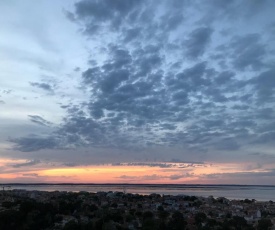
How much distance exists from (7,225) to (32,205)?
19.2 feet

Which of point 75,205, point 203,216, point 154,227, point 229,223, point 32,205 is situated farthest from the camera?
point 75,205

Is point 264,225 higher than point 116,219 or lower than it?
lower

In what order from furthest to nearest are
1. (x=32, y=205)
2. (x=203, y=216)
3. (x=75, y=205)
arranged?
(x=75, y=205)
(x=32, y=205)
(x=203, y=216)

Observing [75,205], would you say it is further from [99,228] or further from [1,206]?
[99,228]

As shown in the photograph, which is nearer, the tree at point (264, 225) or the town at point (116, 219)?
the tree at point (264, 225)

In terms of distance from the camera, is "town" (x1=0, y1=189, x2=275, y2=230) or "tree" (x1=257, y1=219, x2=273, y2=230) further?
"town" (x1=0, y1=189, x2=275, y2=230)

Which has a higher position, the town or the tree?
the town

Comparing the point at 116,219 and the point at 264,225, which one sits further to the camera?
the point at 116,219

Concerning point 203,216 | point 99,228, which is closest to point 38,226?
point 99,228

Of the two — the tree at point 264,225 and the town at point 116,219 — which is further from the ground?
the town at point 116,219

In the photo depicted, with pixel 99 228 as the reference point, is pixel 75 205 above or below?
above

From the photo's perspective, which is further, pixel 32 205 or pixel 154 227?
pixel 32 205

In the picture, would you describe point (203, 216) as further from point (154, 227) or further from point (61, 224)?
point (61, 224)

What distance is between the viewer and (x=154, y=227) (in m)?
22.2
